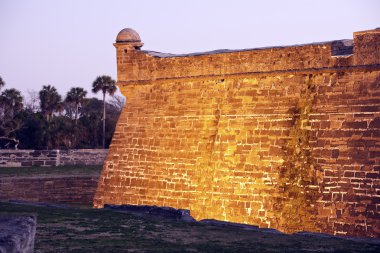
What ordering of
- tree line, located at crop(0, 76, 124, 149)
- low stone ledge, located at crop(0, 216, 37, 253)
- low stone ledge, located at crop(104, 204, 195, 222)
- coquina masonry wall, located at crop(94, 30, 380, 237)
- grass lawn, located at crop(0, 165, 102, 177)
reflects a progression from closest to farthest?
1. low stone ledge, located at crop(0, 216, 37, 253)
2. coquina masonry wall, located at crop(94, 30, 380, 237)
3. low stone ledge, located at crop(104, 204, 195, 222)
4. grass lawn, located at crop(0, 165, 102, 177)
5. tree line, located at crop(0, 76, 124, 149)

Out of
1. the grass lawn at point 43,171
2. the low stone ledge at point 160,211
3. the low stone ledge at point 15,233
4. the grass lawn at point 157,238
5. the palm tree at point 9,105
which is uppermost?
the palm tree at point 9,105

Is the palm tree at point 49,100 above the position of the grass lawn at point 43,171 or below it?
above

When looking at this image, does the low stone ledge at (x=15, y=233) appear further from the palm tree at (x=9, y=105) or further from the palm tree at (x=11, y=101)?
the palm tree at (x=11, y=101)

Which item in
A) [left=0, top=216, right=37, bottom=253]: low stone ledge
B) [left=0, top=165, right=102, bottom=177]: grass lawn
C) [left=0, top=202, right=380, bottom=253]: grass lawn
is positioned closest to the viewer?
[left=0, top=216, right=37, bottom=253]: low stone ledge

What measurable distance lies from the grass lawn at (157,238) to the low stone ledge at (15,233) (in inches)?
119

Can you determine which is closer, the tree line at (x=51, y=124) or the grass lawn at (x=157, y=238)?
the grass lawn at (x=157, y=238)

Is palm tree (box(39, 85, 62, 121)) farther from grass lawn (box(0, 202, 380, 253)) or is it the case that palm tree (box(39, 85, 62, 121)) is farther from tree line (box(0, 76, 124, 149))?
grass lawn (box(0, 202, 380, 253))

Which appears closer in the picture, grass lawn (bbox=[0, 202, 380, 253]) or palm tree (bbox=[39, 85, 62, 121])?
Result: grass lawn (bbox=[0, 202, 380, 253])

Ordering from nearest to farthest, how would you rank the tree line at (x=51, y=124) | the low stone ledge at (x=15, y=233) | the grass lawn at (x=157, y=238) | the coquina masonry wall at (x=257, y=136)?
the low stone ledge at (x=15, y=233) < the grass lawn at (x=157, y=238) < the coquina masonry wall at (x=257, y=136) < the tree line at (x=51, y=124)

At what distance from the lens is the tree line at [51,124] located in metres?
40.6

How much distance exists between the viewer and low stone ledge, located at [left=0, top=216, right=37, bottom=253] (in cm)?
568

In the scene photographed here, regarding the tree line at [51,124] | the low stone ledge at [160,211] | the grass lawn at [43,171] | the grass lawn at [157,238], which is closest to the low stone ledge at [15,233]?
the grass lawn at [157,238]

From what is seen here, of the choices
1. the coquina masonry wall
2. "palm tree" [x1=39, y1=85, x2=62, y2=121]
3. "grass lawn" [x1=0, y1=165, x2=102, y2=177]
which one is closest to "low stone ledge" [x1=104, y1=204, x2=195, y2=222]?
the coquina masonry wall

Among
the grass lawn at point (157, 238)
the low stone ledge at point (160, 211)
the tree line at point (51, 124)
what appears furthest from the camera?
the tree line at point (51, 124)
